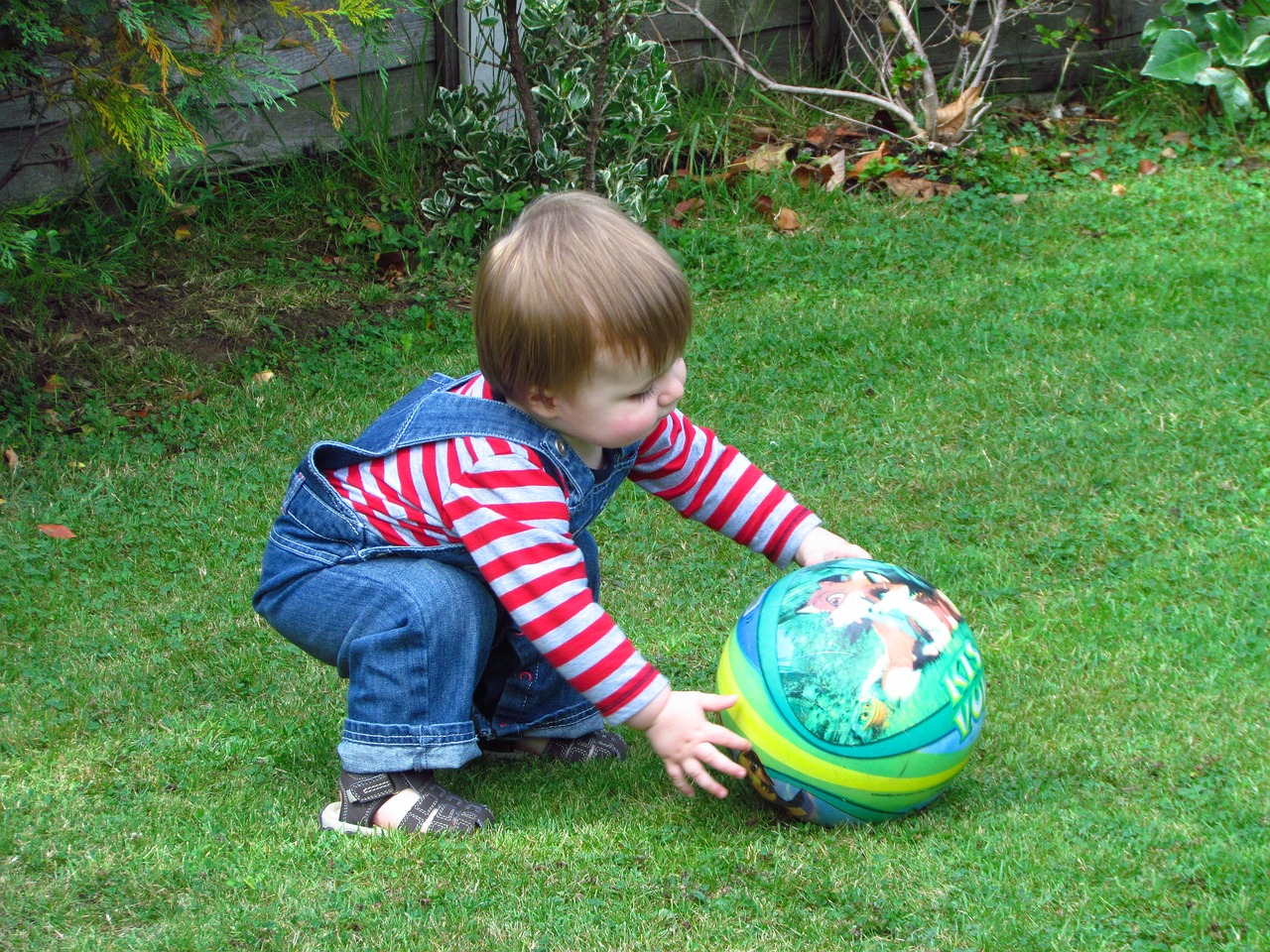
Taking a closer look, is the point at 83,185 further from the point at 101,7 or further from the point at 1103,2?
the point at 1103,2

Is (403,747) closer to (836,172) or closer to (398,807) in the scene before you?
(398,807)

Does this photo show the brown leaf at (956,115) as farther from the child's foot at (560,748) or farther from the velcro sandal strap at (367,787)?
the velcro sandal strap at (367,787)

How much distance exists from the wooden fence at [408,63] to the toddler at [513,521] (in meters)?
3.01

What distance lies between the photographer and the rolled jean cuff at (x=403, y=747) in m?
2.86

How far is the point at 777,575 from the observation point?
413 centimetres

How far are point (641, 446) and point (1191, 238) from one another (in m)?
4.30

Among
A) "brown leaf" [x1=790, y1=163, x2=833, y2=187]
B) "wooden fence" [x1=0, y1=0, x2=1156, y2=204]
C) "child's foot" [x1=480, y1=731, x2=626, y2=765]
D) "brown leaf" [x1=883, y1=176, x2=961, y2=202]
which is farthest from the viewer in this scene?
"brown leaf" [x1=790, y1=163, x2=833, y2=187]

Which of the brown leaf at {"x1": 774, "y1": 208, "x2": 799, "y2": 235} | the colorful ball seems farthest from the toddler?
the brown leaf at {"x1": 774, "y1": 208, "x2": 799, "y2": 235}

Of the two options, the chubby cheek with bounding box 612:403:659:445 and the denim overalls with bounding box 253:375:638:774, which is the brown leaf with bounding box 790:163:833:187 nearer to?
the denim overalls with bounding box 253:375:638:774

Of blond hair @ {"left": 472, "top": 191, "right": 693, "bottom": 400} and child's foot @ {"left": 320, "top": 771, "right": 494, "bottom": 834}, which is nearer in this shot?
blond hair @ {"left": 472, "top": 191, "right": 693, "bottom": 400}

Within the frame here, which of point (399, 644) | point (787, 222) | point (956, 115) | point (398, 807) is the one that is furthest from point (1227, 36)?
point (398, 807)

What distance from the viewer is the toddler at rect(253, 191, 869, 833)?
264 cm

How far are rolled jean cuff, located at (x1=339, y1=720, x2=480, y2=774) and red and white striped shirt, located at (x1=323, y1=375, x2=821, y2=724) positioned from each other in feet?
1.11

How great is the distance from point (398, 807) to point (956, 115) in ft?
18.1
